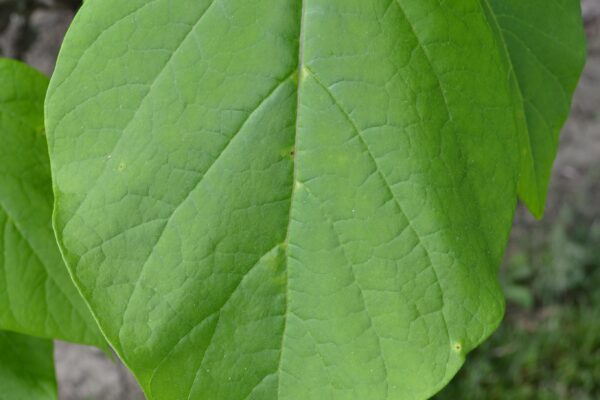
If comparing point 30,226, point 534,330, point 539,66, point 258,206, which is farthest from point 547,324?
point 258,206

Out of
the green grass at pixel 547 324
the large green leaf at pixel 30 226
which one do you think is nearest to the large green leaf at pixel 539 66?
the large green leaf at pixel 30 226

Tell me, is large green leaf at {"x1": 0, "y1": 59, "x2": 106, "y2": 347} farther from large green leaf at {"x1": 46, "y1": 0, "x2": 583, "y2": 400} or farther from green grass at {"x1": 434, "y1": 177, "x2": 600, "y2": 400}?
green grass at {"x1": 434, "y1": 177, "x2": 600, "y2": 400}

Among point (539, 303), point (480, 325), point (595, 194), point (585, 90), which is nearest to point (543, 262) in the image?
point (539, 303)

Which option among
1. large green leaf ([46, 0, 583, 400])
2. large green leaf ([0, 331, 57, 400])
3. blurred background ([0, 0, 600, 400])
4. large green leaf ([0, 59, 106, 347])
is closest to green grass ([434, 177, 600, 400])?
blurred background ([0, 0, 600, 400])

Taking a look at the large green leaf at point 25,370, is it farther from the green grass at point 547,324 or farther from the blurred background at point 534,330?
the green grass at point 547,324

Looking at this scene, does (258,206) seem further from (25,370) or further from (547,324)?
(547,324)

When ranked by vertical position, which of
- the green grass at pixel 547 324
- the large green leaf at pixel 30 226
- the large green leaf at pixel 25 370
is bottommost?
the green grass at pixel 547 324
